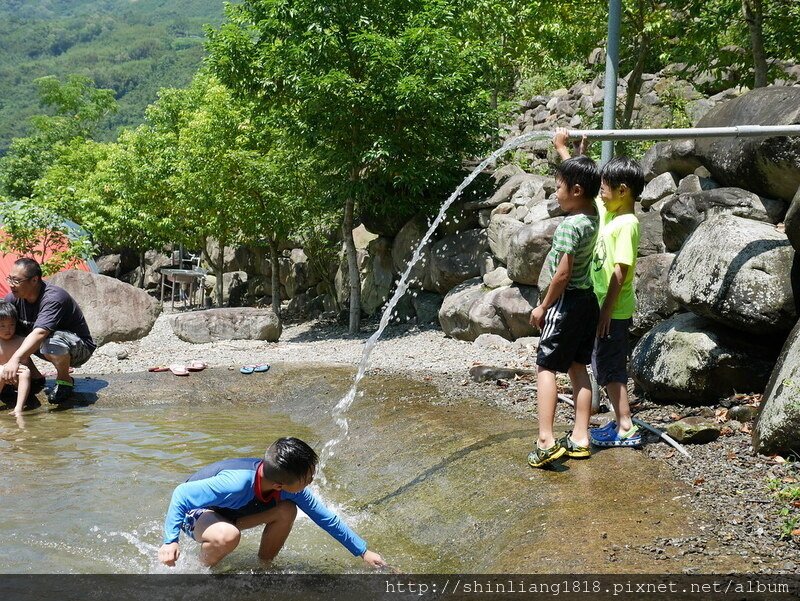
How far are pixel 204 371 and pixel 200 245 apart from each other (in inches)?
526

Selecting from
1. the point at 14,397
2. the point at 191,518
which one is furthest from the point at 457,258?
Result: the point at 191,518

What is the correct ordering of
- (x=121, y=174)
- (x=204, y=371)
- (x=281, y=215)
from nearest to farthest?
(x=204, y=371) → (x=281, y=215) → (x=121, y=174)

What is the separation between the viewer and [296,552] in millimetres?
4344

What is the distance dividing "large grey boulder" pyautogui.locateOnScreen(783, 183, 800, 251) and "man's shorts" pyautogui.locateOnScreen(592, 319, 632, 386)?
3.66ft

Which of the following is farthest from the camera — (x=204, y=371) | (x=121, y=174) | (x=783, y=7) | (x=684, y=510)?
(x=121, y=174)

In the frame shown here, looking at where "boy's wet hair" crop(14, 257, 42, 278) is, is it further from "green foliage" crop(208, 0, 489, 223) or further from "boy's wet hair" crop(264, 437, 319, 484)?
"green foliage" crop(208, 0, 489, 223)

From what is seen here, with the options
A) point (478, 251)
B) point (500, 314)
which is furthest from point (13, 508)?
point (478, 251)

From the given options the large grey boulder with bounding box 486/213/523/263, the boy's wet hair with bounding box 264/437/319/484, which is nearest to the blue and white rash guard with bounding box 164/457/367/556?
the boy's wet hair with bounding box 264/437/319/484

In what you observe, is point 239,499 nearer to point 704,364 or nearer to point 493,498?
point 493,498

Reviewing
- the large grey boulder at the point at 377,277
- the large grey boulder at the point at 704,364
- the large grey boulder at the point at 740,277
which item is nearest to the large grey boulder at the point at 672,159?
the large grey boulder at the point at 740,277

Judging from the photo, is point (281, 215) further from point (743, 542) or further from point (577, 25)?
point (743, 542)

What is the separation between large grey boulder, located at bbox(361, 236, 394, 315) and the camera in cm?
1560

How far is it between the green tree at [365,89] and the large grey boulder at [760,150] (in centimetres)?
567

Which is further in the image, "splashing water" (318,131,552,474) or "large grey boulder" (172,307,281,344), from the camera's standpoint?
"large grey boulder" (172,307,281,344)
